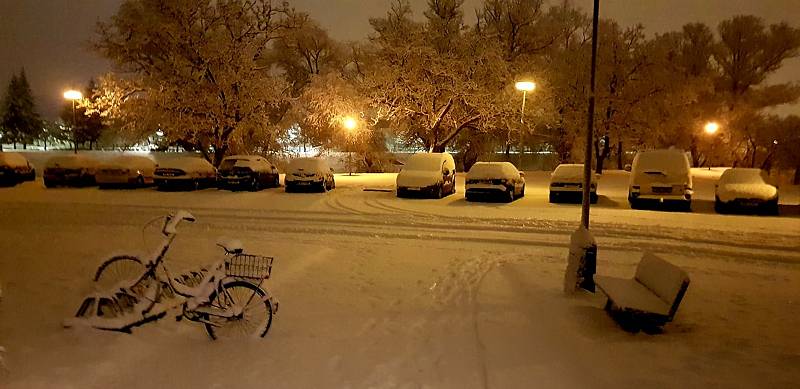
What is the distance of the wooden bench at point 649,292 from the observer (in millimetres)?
5897

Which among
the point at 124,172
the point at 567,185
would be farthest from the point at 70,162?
the point at 567,185

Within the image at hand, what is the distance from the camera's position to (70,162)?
25531mm

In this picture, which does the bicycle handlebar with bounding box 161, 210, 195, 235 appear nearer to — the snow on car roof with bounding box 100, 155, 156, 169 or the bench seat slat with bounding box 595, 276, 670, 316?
the bench seat slat with bounding box 595, 276, 670, 316

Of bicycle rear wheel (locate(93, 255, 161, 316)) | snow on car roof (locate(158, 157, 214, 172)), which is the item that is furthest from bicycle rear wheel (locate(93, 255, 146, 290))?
snow on car roof (locate(158, 157, 214, 172))

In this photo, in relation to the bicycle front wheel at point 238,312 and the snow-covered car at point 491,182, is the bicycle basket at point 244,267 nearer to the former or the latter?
the bicycle front wheel at point 238,312

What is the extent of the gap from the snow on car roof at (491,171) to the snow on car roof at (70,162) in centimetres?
1773

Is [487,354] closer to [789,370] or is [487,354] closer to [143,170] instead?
[789,370]

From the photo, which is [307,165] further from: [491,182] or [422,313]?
[422,313]

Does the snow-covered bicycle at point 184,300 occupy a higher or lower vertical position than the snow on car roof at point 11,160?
lower

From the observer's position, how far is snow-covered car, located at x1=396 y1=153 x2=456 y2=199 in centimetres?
2164

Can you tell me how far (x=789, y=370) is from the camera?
522cm

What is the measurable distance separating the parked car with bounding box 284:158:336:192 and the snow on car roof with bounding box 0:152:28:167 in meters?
12.9

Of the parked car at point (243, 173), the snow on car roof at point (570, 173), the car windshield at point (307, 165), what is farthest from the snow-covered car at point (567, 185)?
the parked car at point (243, 173)

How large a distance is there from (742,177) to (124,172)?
23.9 metres
